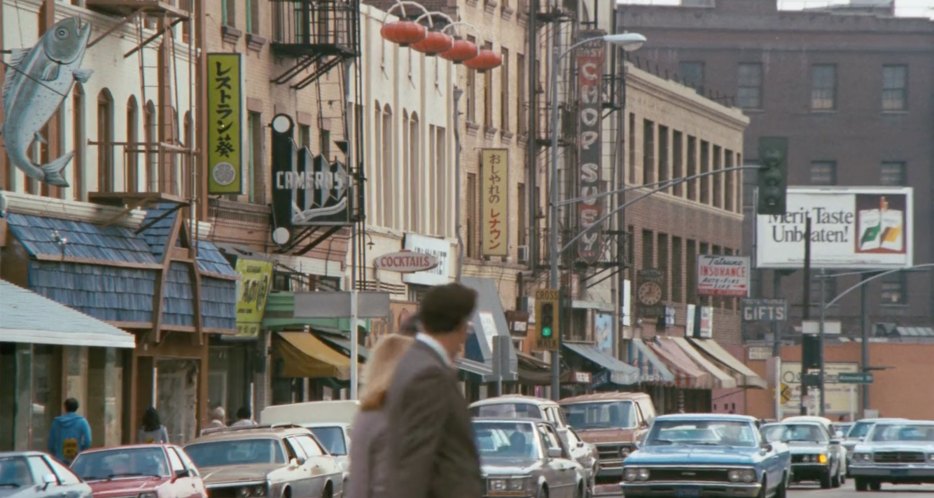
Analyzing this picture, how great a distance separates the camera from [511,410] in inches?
1366

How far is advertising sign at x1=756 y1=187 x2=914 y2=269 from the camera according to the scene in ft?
318

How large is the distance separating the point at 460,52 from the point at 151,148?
39.7ft

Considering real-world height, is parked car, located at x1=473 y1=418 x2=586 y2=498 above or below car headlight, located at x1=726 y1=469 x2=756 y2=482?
above

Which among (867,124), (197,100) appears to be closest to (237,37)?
(197,100)

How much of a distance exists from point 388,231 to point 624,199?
22253 millimetres

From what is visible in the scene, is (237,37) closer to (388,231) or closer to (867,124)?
(388,231)

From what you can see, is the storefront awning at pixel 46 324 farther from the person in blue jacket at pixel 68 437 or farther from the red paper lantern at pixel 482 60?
the red paper lantern at pixel 482 60

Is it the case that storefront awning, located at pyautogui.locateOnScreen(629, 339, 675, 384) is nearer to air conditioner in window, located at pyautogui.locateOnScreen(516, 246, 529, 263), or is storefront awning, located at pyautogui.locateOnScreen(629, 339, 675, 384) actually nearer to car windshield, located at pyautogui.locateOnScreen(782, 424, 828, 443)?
air conditioner in window, located at pyautogui.locateOnScreen(516, 246, 529, 263)

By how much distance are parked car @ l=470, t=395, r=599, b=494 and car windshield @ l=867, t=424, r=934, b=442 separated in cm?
753

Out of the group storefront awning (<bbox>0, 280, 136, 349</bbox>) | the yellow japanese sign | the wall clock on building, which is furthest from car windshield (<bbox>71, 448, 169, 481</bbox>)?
the wall clock on building

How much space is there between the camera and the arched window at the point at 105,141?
32250 millimetres

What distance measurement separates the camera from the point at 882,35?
345ft

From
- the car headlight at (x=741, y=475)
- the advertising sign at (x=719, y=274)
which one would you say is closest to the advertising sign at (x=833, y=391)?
the advertising sign at (x=719, y=274)

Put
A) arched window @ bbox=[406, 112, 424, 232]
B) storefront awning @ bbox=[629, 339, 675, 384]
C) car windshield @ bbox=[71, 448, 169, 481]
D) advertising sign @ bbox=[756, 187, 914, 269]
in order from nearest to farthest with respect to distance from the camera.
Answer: car windshield @ bbox=[71, 448, 169, 481], arched window @ bbox=[406, 112, 424, 232], storefront awning @ bbox=[629, 339, 675, 384], advertising sign @ bbox=[756, 187, 914, 269]
